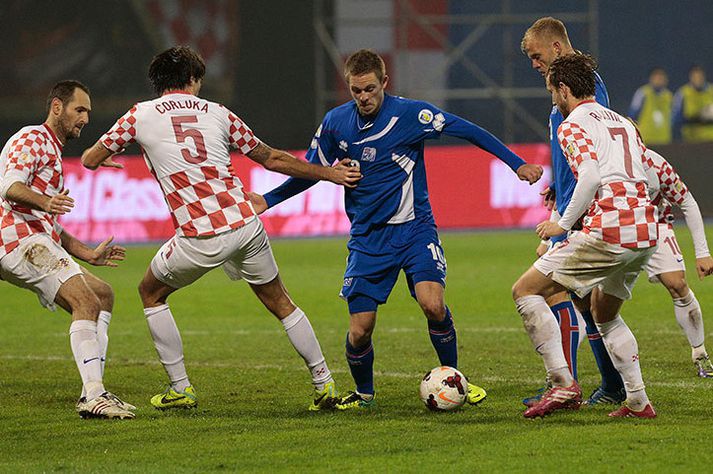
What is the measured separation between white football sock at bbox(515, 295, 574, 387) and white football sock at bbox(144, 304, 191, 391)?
206 cm

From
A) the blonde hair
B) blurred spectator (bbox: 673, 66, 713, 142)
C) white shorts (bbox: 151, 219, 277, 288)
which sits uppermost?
blurred spectator (bbox: 673, 66, 713, 142)

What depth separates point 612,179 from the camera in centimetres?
621

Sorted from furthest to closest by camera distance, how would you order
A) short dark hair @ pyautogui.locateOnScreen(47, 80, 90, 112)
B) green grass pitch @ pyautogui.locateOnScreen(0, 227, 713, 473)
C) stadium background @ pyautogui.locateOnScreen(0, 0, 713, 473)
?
1. short dark hair @ pyautogui.locateOnScreen(47, 80, 90, 112)
2. stadium background @ pyautogui.locateOnScreen(0, 0, 713, 473)
3. green grass pitch @ pyautogui.locateOnScreen(0, 227, 713, 473)

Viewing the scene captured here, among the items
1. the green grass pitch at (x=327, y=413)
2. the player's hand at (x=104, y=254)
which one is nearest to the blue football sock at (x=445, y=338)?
the green grass pitch at (x=327, y=413)

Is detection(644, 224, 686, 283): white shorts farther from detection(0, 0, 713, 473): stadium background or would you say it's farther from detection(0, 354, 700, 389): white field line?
detection(0, 354, 700, 389): white field line

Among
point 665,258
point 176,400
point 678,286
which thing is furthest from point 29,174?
point 678,286

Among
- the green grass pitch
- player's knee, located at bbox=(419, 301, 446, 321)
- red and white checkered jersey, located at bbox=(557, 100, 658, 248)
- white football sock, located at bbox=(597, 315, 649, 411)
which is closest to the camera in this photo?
the green grass pitch

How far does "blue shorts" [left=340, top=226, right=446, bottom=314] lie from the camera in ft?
23.3

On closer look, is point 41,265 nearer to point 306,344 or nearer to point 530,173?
point 306,344

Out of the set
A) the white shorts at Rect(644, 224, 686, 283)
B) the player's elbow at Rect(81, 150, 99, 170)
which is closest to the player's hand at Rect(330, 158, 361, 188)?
the player's elbow at Rect(81, 150, 99, 170)

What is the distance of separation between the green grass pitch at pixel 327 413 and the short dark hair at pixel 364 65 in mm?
1889

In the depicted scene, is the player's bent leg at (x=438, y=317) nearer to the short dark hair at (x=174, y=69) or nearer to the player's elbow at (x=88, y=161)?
the short dark hair at (x=174, y=69)

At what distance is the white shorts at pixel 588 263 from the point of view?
620cm

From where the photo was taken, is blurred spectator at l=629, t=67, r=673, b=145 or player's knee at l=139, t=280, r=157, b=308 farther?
blurred spectator at l=629, t=67, r=673, b=145
